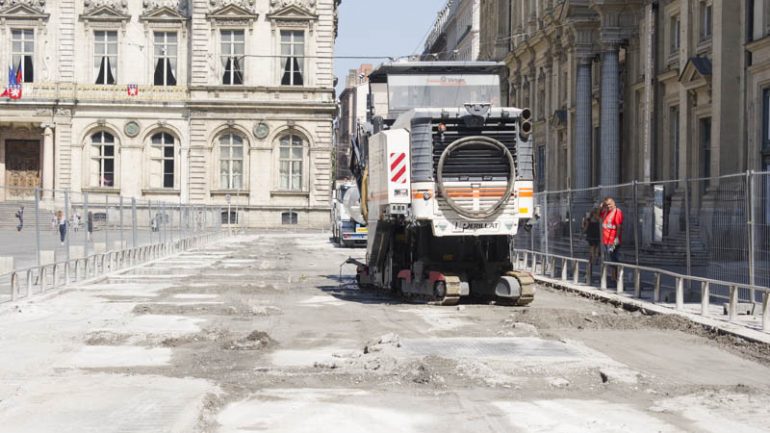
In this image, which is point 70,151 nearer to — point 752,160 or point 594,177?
point 594,177

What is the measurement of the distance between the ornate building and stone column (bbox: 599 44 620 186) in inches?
1374

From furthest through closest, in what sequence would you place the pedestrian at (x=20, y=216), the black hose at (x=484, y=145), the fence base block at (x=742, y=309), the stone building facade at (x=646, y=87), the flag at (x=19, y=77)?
the flag at (x=19, y=77), the stone building facade at (x=646, y=87), the pedestrian at (x=20, y=216), the black hose at (x=484, y=145), the fence base block at (x=742, y=309)

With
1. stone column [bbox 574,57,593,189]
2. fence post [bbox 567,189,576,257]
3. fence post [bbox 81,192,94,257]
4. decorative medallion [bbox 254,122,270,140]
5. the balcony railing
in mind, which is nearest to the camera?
fence post [bbox 81,192,94,257]

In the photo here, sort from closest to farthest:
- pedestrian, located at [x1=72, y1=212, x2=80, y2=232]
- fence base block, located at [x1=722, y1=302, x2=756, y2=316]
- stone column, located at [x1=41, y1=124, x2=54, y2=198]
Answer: fence base block, located at [x1=722, y1=302, x2=756, y2=316], pedestrian, located at [x1=72, y1=212, x2=80, y2=232], stone column, located at [x1=41, y1=124, x2=54, y2=198]

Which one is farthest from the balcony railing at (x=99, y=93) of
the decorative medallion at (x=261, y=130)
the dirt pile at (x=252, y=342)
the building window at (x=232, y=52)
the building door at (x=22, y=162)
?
the dirt pile at (x=252, y=342)

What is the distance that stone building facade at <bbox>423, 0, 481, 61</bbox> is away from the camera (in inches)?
3750

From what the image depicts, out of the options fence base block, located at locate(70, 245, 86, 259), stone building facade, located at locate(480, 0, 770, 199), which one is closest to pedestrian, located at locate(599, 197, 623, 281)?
stone building facade, located at locate(480, 0, 770, 199)

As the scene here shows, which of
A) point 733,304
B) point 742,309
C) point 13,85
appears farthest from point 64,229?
point 13,85

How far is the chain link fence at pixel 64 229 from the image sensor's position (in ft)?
70.4

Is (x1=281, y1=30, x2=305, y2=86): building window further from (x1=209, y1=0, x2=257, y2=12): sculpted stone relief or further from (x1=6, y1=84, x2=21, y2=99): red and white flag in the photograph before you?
(x1=6, y1=84, x2=21, y2=99): red and white flag

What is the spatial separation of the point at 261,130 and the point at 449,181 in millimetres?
56742

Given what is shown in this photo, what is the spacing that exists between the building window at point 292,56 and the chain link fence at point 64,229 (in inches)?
1355

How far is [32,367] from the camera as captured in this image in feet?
41.3

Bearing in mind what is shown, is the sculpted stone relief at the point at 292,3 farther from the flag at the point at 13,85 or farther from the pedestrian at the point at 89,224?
the pedestrian at the point at 89,224
